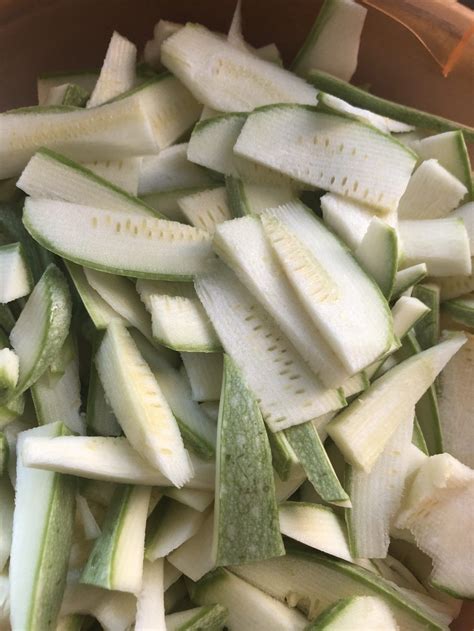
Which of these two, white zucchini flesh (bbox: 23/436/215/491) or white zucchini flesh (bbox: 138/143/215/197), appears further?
white zucchini flesh (bbox: 138/143/215/197)

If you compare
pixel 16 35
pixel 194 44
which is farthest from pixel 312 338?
pixel 16 35

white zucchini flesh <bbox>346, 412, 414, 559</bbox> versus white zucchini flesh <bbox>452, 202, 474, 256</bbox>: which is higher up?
white zucchini flesh <bbox>452, 202, 474, 256</bbox>

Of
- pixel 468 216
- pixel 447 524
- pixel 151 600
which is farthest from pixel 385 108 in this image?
pixel 151 600

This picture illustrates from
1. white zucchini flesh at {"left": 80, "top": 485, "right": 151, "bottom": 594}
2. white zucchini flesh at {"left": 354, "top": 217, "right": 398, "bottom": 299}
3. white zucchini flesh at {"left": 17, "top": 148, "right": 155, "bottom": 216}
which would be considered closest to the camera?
white zucchini flesh at {"left": 80, "top": 485, "right": 151, "bottom": 594}

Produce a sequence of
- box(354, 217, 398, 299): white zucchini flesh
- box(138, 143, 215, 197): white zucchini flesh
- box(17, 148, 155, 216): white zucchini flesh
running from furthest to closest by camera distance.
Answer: box(138, 143, 215, 197): white zucchini flesh, box(17, 148, 155, 216): white zucchini flesh, box(354, 217, 398, 299): white zucchini flesh

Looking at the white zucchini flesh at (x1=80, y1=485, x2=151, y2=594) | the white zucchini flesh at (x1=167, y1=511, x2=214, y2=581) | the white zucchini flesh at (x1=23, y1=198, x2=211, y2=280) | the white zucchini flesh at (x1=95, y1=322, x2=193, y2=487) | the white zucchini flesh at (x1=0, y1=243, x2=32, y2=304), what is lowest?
the white zucchini flesh at (x1=167, y1=511, x2=214, y2=581)

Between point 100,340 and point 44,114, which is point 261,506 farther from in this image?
point 44,114

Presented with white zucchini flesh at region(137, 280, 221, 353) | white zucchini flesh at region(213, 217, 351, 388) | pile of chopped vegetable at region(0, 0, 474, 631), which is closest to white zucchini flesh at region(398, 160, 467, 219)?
pile of chopped vegetable at region(0, 0, 474, 631)

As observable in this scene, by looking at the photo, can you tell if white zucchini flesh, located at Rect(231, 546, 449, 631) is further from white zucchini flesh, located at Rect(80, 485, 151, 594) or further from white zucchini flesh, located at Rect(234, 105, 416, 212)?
white zucchini flesh, located at Rect(234, 105, 416, 212)
